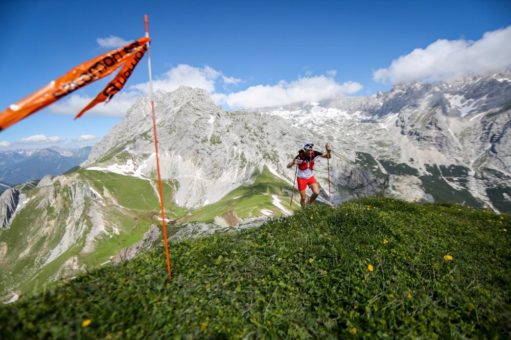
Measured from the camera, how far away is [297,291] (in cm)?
964

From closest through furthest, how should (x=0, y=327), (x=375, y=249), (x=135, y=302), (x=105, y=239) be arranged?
1. (x=0, y=327)
2. (x=135, y=302)
3. (x=375, y=249)
4. (x=105, y=239)

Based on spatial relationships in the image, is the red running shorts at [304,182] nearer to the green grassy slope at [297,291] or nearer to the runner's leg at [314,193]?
the runner's leg at [314,193]

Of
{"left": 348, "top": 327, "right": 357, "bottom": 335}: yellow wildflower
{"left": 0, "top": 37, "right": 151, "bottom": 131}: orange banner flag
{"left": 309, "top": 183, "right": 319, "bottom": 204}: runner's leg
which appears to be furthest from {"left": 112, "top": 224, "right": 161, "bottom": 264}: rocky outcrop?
{"left": 309, "top": 183, "right": 319, "bottom": 204}: runner's leg

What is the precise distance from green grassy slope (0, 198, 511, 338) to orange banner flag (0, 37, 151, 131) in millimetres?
4900

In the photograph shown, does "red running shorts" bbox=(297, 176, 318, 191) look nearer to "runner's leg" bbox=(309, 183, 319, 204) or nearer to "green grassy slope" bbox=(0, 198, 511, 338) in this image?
"runner's leg" bbox=(309, 183, 319, 204)

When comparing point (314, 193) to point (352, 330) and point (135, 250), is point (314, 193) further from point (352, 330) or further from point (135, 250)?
point (135, 250)

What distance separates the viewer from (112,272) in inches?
386

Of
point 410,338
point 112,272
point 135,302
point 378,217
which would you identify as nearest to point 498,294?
point 410,338

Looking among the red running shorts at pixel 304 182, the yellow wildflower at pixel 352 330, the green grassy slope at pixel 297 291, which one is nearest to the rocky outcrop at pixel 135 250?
the green grassy slope at pixel 297 291

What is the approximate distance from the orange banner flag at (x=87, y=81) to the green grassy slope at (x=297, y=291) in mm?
4900

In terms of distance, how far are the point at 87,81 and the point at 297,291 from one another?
376 inches

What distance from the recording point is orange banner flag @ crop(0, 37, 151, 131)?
827cm

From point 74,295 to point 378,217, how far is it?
1283 centimetres

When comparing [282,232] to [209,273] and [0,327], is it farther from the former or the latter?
[0,327]
